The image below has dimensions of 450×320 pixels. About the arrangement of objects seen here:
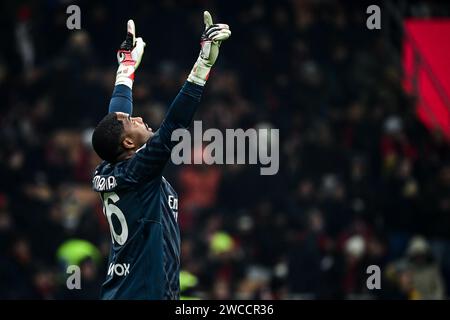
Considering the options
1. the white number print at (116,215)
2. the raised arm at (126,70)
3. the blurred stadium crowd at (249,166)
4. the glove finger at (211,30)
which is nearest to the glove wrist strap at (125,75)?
the raised arm at (126,70)

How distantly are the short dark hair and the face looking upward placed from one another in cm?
3

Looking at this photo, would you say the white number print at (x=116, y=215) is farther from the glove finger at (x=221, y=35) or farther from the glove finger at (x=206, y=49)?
the glove finger at (x=221, y=35)

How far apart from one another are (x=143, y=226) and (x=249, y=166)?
8826mm

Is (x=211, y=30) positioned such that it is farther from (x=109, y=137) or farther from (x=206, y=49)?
(x=109, y=137)

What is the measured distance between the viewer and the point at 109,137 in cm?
614

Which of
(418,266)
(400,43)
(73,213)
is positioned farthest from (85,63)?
(418,266)

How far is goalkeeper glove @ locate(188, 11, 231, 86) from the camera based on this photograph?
5.91 meters

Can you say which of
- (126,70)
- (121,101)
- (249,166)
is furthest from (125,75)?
(249,166)

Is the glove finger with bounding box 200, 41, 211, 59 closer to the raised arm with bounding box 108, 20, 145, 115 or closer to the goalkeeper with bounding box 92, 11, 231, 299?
the goalkeeper with bounding box 92, 11, 231, 299

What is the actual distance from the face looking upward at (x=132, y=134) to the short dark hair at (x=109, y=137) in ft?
0.09

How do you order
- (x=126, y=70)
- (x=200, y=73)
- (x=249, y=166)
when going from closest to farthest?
(x=200, y=73), (x=126, y=70), (x=249, y=166)

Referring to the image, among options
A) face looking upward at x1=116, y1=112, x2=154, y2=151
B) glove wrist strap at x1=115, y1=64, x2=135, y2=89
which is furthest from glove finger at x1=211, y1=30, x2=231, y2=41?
glove wrist strap at x1=115, y1=64, x2=135, y2=89

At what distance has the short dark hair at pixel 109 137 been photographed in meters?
6.14

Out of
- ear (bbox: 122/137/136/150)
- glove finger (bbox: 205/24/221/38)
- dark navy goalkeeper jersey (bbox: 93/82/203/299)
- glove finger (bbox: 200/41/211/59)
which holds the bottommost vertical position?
dark navy goalkeeper jersey (bbox: 93/82/203/299)
